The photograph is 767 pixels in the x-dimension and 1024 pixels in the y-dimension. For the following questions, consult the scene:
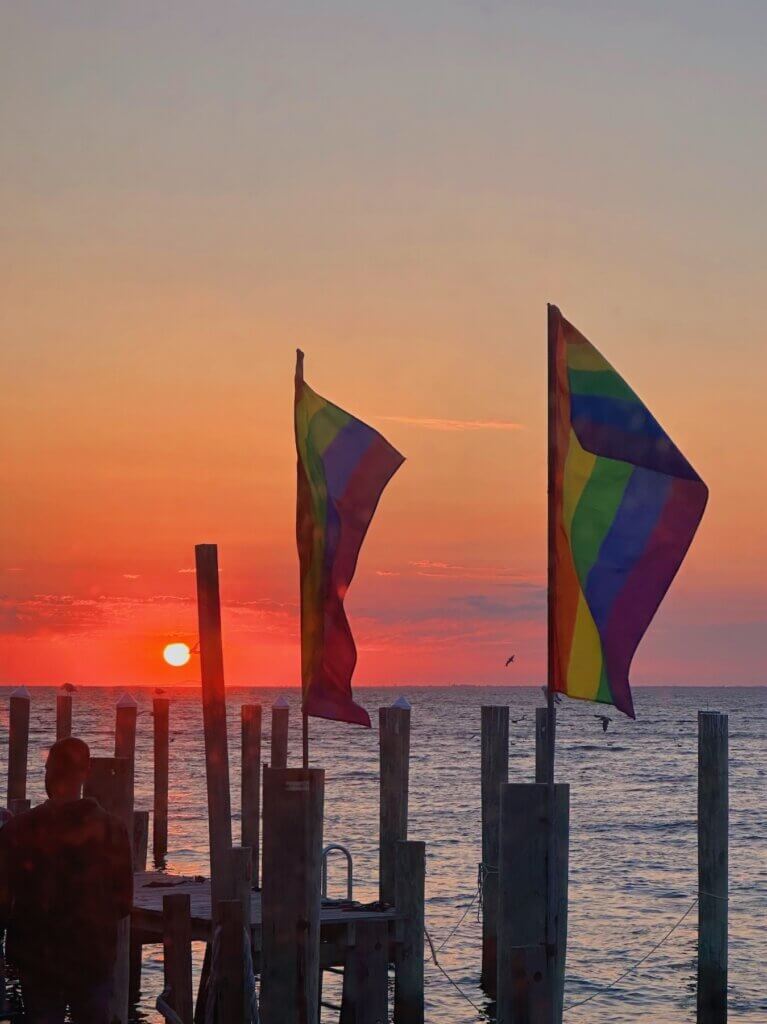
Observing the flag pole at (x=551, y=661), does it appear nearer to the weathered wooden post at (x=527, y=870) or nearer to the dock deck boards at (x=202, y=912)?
the weathered wooden post at (x=527, y=870)

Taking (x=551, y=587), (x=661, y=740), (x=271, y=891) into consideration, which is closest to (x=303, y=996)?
(x=271, y=891)

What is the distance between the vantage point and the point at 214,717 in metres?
10.3

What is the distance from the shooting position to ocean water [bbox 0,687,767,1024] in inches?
775

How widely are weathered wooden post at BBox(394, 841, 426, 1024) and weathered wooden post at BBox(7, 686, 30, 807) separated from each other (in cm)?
1188

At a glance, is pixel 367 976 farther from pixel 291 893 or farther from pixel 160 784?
pixel 160 784

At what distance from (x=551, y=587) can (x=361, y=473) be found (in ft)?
6.51

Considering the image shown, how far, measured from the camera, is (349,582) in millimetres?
9352

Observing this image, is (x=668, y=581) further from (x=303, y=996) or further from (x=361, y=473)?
(x=303, y=996)

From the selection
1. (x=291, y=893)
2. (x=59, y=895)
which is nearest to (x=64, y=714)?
(x=291, y=893)

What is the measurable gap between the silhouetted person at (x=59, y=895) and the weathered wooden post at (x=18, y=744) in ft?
61.5

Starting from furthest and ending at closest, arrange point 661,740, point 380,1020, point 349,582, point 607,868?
point 661,740
point 607,868
point 380,1020
point 349,582

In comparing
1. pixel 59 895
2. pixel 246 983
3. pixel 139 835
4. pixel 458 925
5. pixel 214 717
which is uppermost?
pixel 214 717

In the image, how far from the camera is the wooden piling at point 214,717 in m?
10.2

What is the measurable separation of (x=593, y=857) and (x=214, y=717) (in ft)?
83.3
